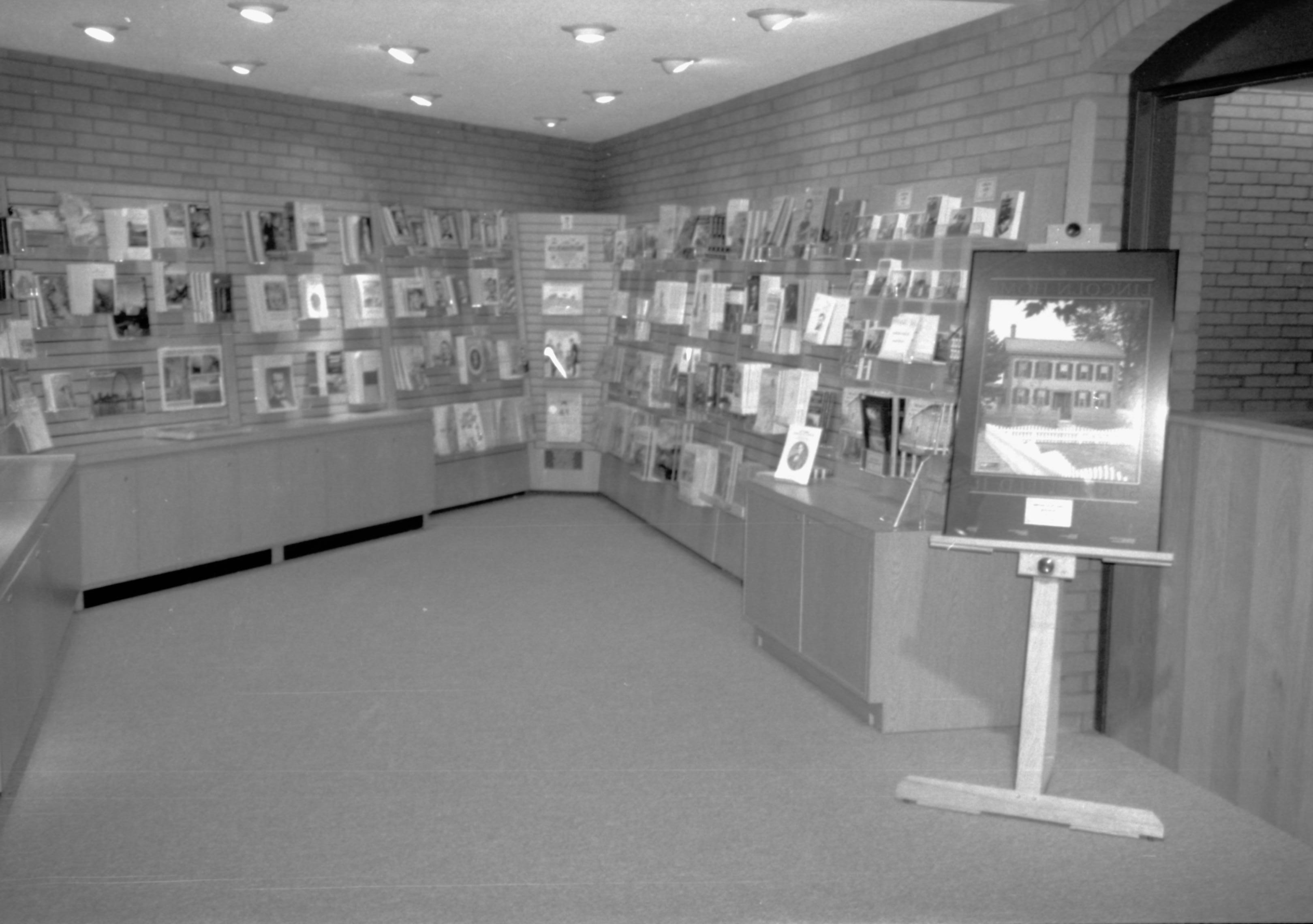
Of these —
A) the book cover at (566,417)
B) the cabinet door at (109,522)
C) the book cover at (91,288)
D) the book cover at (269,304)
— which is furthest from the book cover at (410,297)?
the cabinet door at (109,522)

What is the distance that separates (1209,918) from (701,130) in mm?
6087

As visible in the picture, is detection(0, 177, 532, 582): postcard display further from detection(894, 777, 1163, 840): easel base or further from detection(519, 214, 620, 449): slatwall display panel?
detection(894, 777, 1163, 840): easel base

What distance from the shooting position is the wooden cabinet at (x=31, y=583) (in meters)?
4.04

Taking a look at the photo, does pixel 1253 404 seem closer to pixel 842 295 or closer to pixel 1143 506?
pixel 1143 506

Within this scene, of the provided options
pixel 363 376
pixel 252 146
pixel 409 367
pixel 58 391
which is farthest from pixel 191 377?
pixel 409 367

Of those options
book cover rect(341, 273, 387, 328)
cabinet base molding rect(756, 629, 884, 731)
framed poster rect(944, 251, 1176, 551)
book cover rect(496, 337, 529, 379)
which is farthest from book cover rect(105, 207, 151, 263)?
framed poster rect(944, 251, 1176, 551)

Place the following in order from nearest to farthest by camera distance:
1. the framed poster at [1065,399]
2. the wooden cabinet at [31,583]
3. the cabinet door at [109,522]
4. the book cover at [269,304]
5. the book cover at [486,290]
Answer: the framed poster at [1065,399] < the wooden cabinet at [31,583] < the cabinet door at [109,522] < the book cover at [269,304] < the book cover at [486,290]

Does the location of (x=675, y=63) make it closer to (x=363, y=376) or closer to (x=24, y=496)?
(x=363, y=376)

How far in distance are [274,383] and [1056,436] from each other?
17.5 ft

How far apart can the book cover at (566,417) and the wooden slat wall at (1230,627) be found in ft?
18.6

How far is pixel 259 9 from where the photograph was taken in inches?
215

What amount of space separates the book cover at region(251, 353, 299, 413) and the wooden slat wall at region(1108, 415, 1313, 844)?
5147 millimetres

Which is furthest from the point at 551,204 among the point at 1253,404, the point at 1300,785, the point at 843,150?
the point at 1300,785

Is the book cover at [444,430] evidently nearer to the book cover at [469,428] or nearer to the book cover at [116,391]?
the book cover at [469,428]
